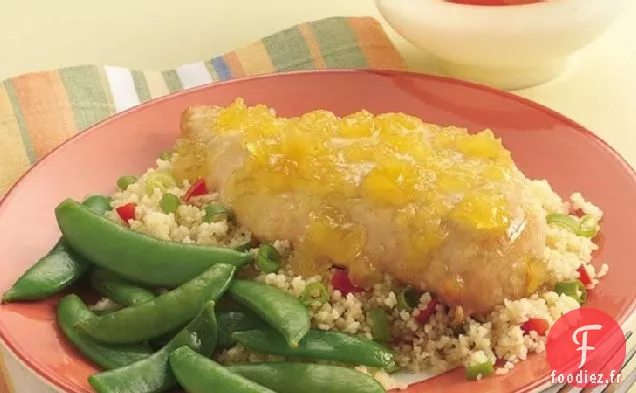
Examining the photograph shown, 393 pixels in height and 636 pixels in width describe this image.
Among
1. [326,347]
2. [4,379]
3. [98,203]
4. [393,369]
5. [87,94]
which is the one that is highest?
[87,94]

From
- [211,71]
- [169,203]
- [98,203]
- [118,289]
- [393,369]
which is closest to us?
[393,369]

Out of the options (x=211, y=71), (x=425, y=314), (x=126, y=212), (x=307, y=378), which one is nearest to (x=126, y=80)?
(x=211, y=71)

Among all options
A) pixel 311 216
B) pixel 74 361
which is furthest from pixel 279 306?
pixel 74 361

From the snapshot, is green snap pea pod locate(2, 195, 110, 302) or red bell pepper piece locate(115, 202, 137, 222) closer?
green snap pea pod locate(2, 195, 110, 302)

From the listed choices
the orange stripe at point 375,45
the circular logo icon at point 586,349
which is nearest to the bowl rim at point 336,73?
the circular logo icon at point 586,349

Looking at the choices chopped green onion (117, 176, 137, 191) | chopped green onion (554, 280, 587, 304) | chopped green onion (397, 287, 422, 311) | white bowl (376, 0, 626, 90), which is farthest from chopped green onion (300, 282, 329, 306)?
→ white bowl (376, 0, 626, 90)

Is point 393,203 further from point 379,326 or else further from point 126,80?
point 126,80

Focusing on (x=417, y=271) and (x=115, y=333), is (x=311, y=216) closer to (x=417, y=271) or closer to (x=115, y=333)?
(x=417, y=271)

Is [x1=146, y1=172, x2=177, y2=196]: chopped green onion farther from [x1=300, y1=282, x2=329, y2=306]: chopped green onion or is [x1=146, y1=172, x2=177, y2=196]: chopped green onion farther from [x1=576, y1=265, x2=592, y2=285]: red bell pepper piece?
[x1=576, y1=265, x2=592, y2=285]: red bell pepper piece
